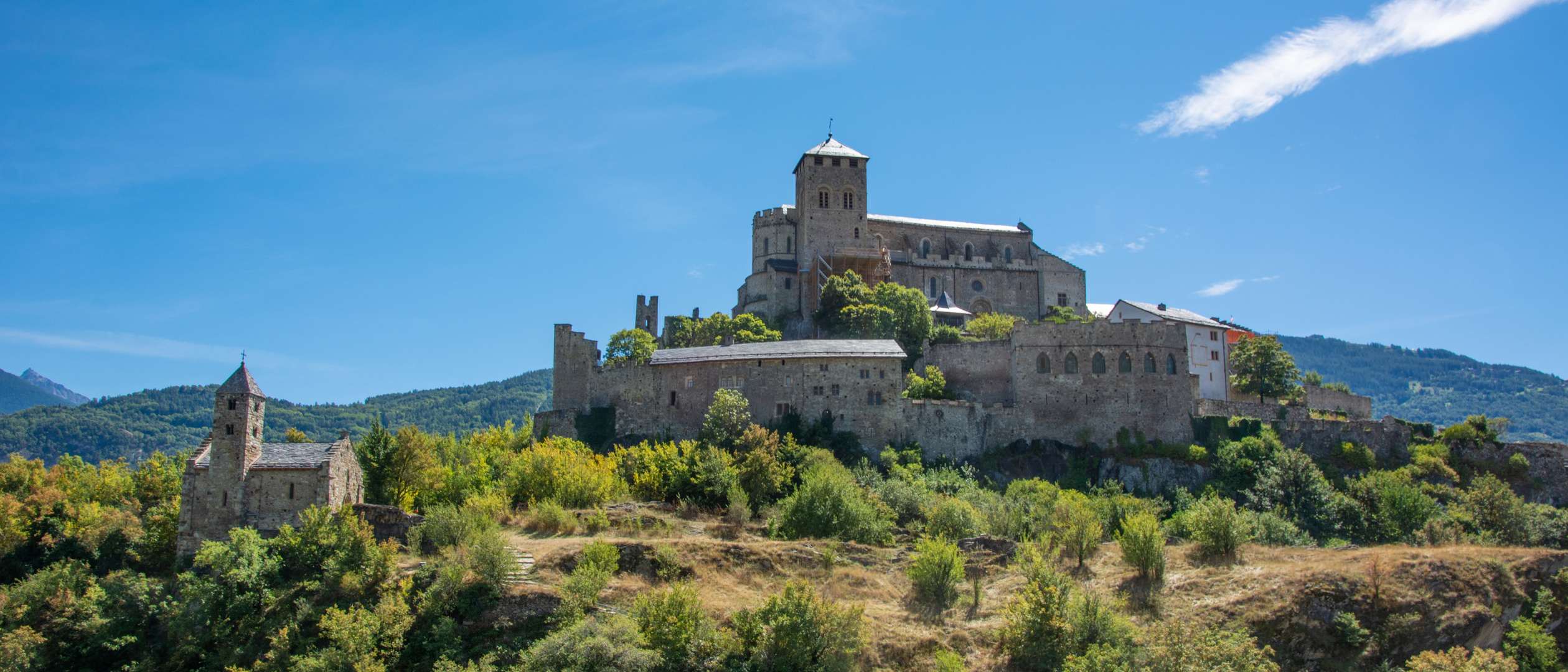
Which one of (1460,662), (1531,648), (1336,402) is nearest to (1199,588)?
(1460,662)

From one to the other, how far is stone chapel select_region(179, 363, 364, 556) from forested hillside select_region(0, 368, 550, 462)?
10266cm

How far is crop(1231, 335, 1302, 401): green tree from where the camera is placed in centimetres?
6562

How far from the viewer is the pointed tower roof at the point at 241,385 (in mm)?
41156

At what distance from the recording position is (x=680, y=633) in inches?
1308

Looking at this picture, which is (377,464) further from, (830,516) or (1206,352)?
(1206,352)

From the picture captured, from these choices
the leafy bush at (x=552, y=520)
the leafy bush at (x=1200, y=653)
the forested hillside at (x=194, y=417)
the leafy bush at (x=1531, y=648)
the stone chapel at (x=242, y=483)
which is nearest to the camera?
the leafy bush at (x=1200, y=653)

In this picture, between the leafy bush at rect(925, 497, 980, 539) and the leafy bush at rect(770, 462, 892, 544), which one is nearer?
the leafy bush at rect(770, 462, 892, 544)

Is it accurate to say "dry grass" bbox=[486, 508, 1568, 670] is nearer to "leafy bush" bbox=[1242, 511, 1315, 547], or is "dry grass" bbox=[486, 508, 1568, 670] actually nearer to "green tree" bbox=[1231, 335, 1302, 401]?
"leafy bush" bbox=[1242, 511, 1315, 547]

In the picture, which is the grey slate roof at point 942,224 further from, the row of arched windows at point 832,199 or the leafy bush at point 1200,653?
the leafy bush at point 1200,653

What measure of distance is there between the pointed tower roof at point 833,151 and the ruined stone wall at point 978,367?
101ft

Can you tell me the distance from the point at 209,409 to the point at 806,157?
482 ft

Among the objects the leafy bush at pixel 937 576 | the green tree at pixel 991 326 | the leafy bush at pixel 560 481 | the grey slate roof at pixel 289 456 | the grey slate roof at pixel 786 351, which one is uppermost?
the green tree at pixel 991 326

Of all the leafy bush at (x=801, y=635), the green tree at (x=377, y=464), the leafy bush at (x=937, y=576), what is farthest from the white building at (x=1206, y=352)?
the green tree at (x=377, y=464)

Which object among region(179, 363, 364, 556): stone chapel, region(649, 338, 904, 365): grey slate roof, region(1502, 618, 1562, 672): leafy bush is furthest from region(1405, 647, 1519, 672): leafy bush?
region(179, 363, 364, 556): stone chapel
